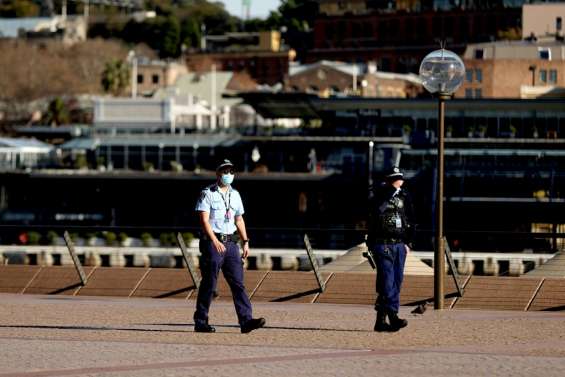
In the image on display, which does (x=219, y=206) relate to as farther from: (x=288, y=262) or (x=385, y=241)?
(x=288, y=262)

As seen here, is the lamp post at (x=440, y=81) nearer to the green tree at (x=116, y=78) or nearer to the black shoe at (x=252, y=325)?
the black shoe at (x=252, y=325)

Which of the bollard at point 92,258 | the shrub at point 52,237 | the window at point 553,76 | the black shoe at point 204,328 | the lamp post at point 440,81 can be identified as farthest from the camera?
the window at point 553,76

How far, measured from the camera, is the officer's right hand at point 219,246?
68.1 feet

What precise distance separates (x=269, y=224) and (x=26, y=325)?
288 ft

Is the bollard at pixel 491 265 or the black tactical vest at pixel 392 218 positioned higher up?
the black tactical vest at pixel 392 218

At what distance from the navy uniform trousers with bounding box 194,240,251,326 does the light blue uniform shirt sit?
195mm

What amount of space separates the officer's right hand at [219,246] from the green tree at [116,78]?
169853mm

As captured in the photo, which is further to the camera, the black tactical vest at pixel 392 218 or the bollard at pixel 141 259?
the bollard at pixel 141 259

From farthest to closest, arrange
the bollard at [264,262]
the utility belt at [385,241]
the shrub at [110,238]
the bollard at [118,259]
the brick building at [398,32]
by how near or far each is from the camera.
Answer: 1. the brick building at [398,32]
2. the shrub at [110,238]
3. the bollard at [118,259]
4. the bollard at [264,262]
5. the utility belt at [385,241]

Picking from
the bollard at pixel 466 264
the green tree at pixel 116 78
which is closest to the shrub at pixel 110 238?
the bollard at pixel 466 264

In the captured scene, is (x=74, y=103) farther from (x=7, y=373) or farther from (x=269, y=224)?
(x=7, y=373)

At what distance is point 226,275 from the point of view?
21047 mm

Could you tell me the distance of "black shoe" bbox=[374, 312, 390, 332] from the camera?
69.1ft

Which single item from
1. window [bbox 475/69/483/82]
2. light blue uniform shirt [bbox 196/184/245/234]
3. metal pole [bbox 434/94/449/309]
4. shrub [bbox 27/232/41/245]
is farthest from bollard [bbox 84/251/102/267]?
window [bbox 475/69/483/82]
